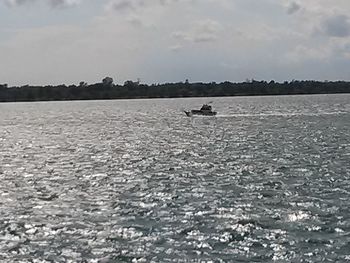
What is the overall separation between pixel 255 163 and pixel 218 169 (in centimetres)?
460

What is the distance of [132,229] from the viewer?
26422 millimetres

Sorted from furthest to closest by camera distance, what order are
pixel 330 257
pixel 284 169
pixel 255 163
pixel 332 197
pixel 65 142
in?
pixel 65 142 → pixel 255 163 → pixel 284 169 → pixel 332 197 → pixel 330 257

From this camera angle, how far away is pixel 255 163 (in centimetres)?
5044

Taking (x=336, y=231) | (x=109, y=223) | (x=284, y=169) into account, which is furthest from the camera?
(x=284, y=169)

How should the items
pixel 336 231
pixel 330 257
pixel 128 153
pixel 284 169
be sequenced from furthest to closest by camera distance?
1. pixel 128 153
2. pixel 284 169
3. pixel 336 231
4. pixel 330 257

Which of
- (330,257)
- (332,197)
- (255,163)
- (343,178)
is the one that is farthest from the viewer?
(255,163)

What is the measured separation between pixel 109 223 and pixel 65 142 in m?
56.3

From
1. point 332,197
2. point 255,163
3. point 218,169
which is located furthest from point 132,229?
point 255,163

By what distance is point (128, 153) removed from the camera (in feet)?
208

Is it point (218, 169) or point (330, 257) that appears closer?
point (330, 257)

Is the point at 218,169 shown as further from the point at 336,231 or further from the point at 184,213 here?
the point at 336,231

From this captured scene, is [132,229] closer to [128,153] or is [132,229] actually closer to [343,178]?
[343,178]

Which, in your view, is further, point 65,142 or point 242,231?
point 65,142

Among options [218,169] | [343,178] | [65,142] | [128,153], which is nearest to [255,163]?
[218,169]
